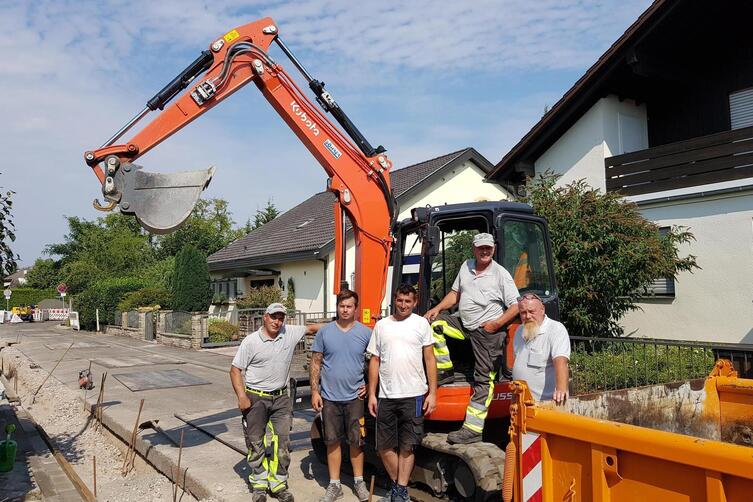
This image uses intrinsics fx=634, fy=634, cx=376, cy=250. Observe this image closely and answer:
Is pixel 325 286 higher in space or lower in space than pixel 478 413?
higher

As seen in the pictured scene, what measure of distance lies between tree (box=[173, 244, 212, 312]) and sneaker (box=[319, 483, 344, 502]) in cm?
2177

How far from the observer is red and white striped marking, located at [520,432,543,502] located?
132 inches

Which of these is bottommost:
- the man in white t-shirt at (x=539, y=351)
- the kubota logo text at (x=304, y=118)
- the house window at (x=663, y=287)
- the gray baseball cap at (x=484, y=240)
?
the man in white t-shirt at (x=539, y=351)

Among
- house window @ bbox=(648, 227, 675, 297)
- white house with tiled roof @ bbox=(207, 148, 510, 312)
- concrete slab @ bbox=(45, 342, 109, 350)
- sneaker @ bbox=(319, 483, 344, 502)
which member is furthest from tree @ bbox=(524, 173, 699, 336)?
concrete slab @ bbox=(45, 342, 109, 350)

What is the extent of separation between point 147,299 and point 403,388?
1068 inches

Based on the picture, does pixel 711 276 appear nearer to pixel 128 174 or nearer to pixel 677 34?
pixel 677 34

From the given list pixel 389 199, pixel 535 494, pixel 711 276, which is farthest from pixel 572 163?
pixel 535 494

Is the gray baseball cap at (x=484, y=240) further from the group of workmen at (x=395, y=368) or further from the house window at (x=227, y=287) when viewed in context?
the house window at (x=227, y=287)

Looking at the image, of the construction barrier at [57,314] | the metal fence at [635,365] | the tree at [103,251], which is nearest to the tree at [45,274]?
the tree at [103,251]

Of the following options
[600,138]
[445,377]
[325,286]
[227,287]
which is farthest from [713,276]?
[227,287]

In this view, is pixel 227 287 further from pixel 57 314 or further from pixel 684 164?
pixel 57 314

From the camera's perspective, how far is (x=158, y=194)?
20.6 ft

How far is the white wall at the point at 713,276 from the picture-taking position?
38.3ft

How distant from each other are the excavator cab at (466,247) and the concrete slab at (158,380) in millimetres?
8745
